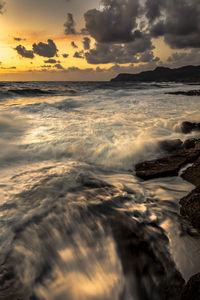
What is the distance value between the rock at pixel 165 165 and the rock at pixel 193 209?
3.99 ft

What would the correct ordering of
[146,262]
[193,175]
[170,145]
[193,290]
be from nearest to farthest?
[193,290]
[146,262]
[193,175]
[170,145]

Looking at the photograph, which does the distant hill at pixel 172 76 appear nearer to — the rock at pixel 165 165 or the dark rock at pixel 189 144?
the dark rock at pixel 189 144

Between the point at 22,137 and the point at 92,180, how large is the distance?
3.76 metres

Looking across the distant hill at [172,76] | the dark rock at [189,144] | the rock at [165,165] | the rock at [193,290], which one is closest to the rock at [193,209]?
the rock at [193,290]

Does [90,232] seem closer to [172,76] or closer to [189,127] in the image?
[189,127]

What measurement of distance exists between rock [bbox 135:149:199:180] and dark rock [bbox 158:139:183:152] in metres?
0.63

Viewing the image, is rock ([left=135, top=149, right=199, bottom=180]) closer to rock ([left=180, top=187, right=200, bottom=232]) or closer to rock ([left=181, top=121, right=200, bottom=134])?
rock ([left=180, top=187, right=200, bottom=232])

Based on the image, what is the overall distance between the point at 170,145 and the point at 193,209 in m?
3.12

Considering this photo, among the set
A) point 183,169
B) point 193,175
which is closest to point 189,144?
point 183,169

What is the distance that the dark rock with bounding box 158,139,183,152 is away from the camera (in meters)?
4.96

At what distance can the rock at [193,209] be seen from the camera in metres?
2.15

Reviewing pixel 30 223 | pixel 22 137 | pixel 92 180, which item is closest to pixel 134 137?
pixel 92 180

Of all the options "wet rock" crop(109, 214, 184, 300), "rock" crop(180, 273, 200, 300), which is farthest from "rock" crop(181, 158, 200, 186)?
"rock" crop(180, 273, 200, 300)

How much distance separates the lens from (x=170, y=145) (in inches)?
202
